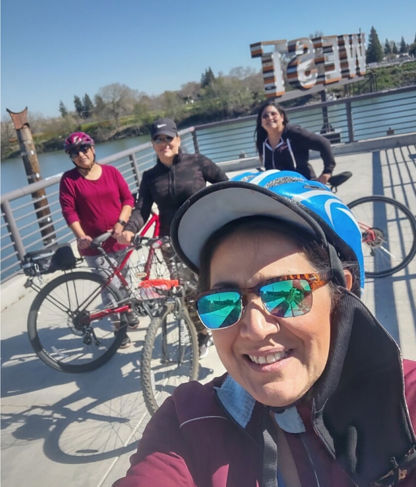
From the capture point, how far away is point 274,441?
3.11 feet

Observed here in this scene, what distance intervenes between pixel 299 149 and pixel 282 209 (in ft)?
10.4

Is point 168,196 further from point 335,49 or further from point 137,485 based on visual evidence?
point 335,49

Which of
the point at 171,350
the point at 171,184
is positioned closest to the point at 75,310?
the point at 171,350

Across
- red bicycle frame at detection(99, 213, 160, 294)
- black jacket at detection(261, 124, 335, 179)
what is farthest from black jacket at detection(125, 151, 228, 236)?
black jacket at detection(261, 124, 335, 179)

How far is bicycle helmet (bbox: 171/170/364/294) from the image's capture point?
91 cm

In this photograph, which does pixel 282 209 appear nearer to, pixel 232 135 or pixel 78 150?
pixel 78 150

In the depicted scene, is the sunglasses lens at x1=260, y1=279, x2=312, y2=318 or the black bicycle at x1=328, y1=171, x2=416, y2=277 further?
the black bicycle at x1=328, y1=171, x2=416, y2=277

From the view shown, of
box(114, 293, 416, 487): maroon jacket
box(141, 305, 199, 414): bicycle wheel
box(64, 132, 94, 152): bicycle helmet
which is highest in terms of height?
box(64, 132, 94, 152): bicycle helmet

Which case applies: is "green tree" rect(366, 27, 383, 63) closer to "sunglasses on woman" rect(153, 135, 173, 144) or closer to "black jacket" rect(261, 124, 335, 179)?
"black jacket" rect(261, 124, 335, 179)

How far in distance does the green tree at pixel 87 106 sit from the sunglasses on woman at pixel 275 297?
30.8 meters

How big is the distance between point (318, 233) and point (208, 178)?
250 centimetres

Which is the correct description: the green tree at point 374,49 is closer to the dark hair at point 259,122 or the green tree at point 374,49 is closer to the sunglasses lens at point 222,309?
the dark hair at point 259,122

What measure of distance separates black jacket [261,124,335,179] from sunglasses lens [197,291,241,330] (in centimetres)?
309

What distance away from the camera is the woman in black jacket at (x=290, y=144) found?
3.86m
